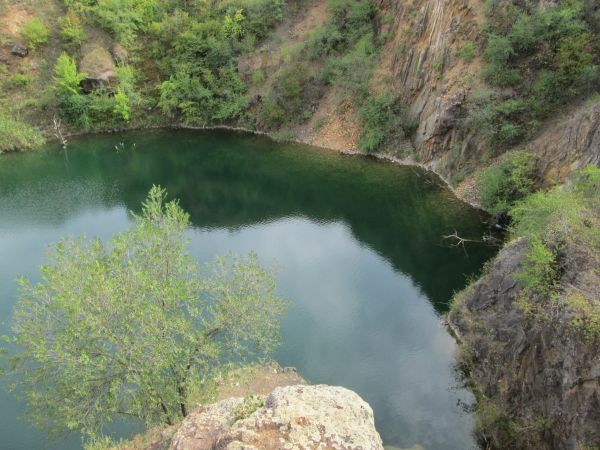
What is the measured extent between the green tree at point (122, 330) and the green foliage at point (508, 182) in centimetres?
1752

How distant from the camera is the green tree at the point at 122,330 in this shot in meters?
13.3

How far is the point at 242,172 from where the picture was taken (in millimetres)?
40000

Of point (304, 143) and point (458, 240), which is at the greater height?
point (304, 143)

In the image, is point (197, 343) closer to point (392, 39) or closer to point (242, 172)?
point (242, 172)

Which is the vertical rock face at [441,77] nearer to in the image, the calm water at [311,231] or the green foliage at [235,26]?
the calm water at [311,231]

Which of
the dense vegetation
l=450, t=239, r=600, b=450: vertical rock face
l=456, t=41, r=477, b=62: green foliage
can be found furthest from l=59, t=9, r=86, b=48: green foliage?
l=450, t=239, r=600, b=450: vertical rock face

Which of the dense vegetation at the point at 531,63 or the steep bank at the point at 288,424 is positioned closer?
the steep bank at the point at 288,424

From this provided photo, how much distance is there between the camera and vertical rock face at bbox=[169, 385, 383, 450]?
8.70m

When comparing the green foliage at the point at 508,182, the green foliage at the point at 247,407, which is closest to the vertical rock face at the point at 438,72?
the green foliage at the point at 508,182

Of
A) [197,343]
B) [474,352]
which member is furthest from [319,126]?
[197,343]

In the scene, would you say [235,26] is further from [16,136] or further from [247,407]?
[247,407]

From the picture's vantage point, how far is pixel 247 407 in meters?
10.2

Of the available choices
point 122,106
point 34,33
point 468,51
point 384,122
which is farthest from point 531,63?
point 34,33

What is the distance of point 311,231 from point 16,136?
33.1m
